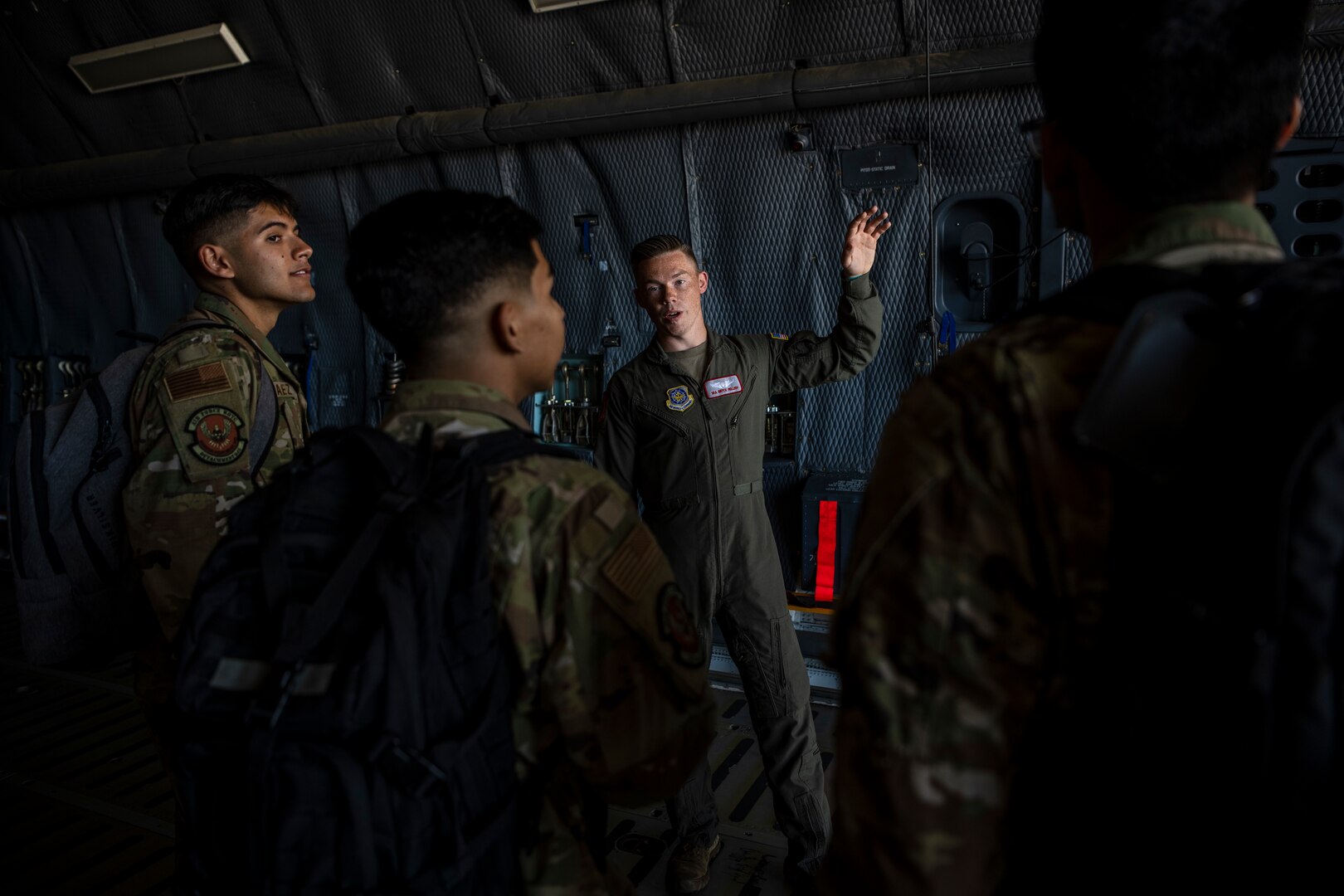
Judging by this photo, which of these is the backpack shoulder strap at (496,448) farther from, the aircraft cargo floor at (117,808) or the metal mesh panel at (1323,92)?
the metal mesh panel at (1323,92)

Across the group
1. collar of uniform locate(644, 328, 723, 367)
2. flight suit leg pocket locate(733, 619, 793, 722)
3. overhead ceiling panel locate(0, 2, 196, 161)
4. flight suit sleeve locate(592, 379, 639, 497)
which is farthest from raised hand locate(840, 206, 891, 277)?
overhead ceiling panel locate(0, 2, 196, 161)

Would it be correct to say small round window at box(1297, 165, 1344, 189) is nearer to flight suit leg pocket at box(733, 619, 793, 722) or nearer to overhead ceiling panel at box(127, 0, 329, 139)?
flight suit leg pocket at box(733, 619, 793, 722)

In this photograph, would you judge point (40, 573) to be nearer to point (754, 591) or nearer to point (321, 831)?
point (321, 831)

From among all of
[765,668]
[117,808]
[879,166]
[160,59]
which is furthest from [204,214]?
[160,59]

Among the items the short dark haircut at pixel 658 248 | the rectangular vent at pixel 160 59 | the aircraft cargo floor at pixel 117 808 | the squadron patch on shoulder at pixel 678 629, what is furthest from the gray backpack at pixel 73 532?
the rectangular vent at pixel 160 59

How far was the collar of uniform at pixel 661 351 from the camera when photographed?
2.93m

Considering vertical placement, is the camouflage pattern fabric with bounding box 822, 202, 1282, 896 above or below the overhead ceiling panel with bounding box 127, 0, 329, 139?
below

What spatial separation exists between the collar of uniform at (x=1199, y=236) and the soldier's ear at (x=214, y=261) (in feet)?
7.51

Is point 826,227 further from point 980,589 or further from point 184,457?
point 980,589

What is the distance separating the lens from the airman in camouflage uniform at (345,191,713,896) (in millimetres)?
1149

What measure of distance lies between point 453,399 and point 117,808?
290 cm

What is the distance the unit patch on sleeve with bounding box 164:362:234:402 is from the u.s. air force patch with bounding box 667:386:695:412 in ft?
4.52

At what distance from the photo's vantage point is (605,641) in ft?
3.82

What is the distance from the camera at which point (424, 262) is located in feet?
4.21
